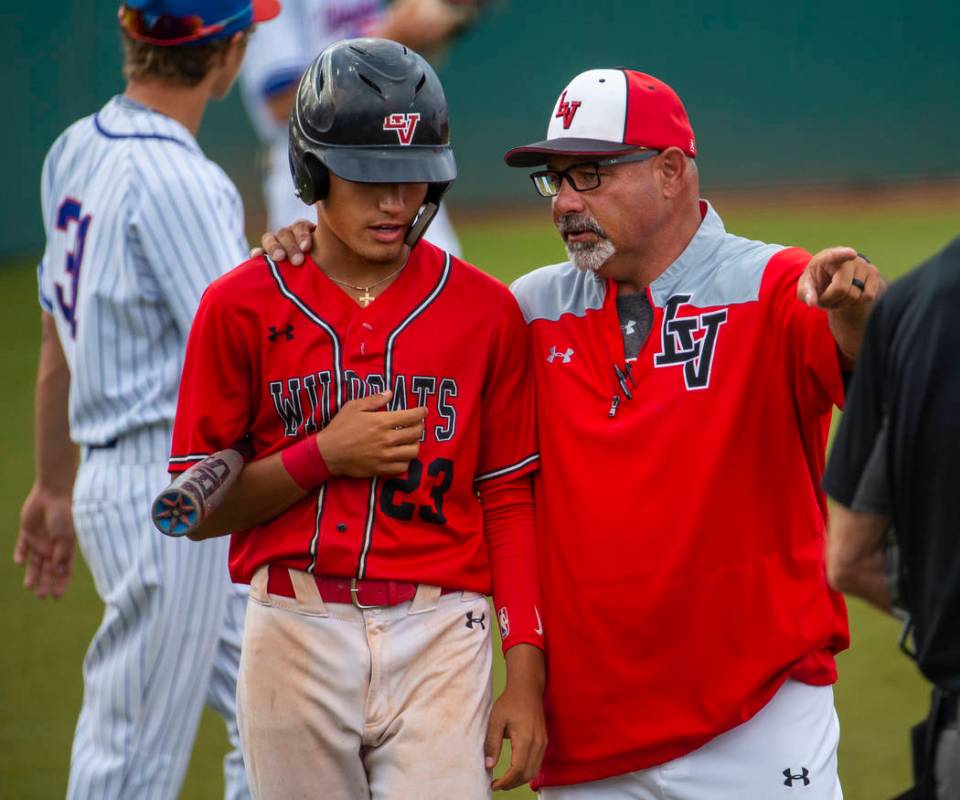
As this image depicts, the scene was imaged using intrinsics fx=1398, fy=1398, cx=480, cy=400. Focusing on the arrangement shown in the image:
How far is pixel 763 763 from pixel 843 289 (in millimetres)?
998

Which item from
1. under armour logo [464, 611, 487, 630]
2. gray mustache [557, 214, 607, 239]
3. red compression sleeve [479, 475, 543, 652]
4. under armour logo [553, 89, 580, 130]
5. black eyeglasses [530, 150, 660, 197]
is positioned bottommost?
under armour logo [464, 611, 487, 630]

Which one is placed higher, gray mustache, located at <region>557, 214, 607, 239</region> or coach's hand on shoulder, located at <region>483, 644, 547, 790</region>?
gray mustache, located at <region>557, 214, 607, 239</region>

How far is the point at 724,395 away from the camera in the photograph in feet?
9.20

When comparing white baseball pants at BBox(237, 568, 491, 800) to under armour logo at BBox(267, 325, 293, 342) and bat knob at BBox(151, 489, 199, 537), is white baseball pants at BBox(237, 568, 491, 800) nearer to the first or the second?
bat knob at BBox(151, 489, 199, 537)

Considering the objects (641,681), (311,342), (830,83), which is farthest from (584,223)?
(830,83)

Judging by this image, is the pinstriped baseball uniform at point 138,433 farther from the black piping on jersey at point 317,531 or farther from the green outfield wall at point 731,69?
the green outfield wall at point 731,69

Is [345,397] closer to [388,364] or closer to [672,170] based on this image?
[388,364]

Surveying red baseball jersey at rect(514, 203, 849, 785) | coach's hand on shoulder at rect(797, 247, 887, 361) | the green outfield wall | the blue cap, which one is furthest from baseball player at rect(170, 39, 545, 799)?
the green outfield wall

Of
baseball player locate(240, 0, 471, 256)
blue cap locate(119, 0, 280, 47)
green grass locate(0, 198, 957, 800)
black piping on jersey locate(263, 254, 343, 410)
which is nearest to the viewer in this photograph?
black piping on jersey locate(263, 254, 343, 410)

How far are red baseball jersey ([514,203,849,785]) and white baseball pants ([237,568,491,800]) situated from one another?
0.95ft

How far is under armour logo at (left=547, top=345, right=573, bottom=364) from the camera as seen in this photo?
2949 mm

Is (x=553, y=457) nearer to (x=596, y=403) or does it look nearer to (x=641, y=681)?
(x=596, y=403)

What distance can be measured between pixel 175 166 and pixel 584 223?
49.0 inches

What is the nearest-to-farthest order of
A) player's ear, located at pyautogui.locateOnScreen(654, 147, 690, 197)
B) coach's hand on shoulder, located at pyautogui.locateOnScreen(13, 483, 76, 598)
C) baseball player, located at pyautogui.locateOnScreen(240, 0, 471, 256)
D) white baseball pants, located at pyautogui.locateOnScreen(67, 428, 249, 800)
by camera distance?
player's ear, located at pyautogui.locateOnScreen(654, 147, 690, 197) → white baseball pants, located at pyautogui.locateOnScreen(67, 428, 249, 800) → coach's hand on shoulder, located at pyautogui.locateOnScreen(13, 483, 76, 598) → baseball player, located at pyautogui.locateOnScreen(240, 0, 471, 256)
